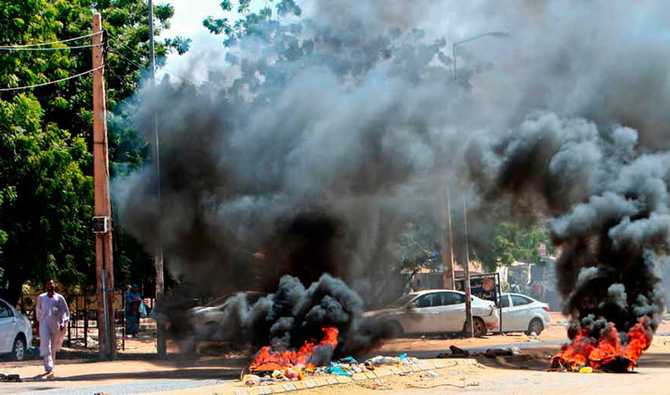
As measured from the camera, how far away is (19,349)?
21.1 m

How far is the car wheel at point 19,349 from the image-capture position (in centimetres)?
2088

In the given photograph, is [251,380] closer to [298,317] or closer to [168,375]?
[298,317]

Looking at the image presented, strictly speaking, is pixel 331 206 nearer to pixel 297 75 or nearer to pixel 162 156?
pixel 297 75

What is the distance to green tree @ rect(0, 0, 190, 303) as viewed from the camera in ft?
69.8

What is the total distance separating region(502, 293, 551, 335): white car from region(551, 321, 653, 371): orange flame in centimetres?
1242

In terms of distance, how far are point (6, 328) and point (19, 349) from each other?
0.99m

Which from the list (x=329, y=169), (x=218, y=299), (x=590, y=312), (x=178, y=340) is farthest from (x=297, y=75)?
(x=590, y=312)

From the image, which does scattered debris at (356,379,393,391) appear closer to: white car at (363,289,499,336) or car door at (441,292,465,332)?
white car at (363,289,499,336)

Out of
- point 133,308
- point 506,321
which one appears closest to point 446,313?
point 506,321

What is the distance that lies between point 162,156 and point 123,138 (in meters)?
5.09

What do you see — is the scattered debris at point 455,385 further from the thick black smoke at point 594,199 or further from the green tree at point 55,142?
the green tree at point 55,142

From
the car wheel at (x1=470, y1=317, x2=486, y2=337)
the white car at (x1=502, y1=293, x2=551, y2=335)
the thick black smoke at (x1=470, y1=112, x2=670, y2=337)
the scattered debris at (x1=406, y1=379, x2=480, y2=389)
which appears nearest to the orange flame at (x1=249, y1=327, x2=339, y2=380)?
the scattered debris at (x1=406, y1=379, x2=480, y2=389)

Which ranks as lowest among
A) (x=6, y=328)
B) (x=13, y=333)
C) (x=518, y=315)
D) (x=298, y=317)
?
(x=518, y=315)

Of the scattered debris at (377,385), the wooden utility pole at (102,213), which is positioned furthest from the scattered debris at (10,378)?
the scattered debris at (377,385)
